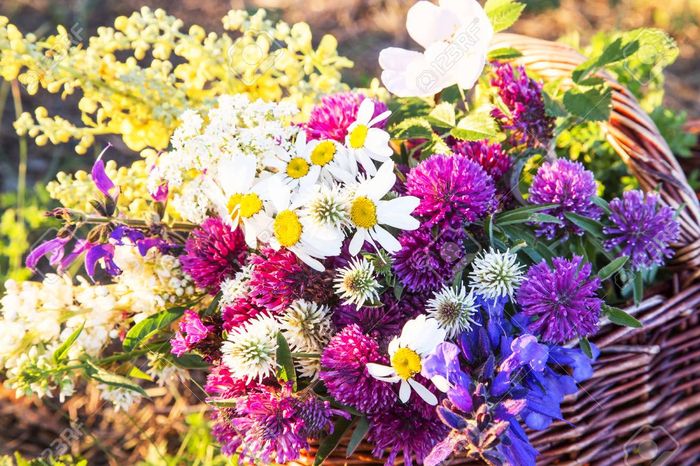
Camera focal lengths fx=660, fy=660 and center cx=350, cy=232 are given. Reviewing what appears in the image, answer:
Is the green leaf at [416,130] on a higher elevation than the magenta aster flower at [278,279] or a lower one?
higher

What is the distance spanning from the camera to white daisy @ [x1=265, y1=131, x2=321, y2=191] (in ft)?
2.35

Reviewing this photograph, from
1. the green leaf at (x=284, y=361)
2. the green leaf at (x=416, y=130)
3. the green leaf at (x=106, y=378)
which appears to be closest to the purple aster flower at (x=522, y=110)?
the green leaf at (x=416, y=130)

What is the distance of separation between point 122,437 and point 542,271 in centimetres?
101

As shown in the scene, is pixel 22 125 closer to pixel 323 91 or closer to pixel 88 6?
pixel 323 91

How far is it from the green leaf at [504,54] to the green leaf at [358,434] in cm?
52

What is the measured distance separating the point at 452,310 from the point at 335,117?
11.7 inches

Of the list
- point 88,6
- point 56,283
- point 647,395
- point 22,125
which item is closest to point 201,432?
point 56,283

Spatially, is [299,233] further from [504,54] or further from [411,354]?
[504,54]

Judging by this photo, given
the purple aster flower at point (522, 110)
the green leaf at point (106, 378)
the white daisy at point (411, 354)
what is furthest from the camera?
the purple aster flower at point (522, 110)

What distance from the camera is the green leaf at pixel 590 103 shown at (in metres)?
0.84

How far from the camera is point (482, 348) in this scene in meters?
0.69

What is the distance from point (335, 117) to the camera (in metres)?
0.83

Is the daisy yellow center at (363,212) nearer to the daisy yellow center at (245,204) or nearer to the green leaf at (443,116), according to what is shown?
the daisy yellow center at (245,204)
